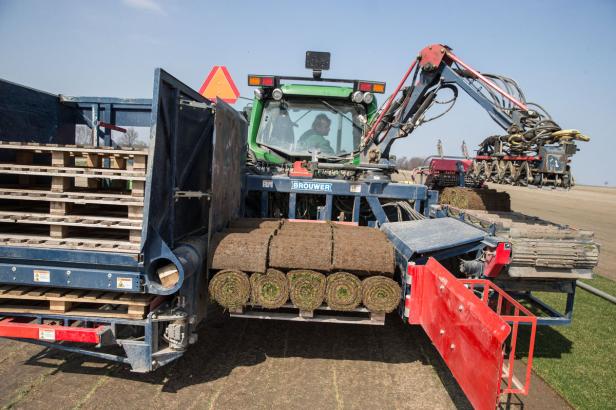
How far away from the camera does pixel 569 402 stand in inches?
136

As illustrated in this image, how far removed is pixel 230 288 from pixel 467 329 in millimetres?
1875

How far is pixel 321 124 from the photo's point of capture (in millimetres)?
5672

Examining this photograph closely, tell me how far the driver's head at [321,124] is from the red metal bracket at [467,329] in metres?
2.82

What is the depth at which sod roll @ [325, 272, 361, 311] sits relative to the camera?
3422mm

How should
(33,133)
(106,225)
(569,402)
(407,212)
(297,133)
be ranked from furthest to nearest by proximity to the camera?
(297,133), (407,212), (33,133), (569,402), (106,225)

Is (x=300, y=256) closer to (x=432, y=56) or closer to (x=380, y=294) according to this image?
(x=380, y=294)

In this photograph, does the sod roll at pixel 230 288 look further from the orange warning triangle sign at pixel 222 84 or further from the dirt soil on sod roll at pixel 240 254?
the orange warning triangle sign at pixel 222 84

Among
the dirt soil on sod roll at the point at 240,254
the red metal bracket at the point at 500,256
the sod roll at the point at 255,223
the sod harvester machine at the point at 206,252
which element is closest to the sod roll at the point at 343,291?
the sod harvester machine at the point at 206,252

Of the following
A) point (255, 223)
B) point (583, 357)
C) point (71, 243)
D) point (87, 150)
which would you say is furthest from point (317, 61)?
point (583, 357)

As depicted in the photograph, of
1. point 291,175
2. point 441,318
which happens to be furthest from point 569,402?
point 291,175

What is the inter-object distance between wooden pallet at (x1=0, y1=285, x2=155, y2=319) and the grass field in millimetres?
3724

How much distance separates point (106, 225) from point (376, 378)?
2.65 metres

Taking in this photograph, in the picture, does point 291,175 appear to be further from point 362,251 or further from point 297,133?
point 362,251

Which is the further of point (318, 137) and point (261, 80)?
point (318, 137)
